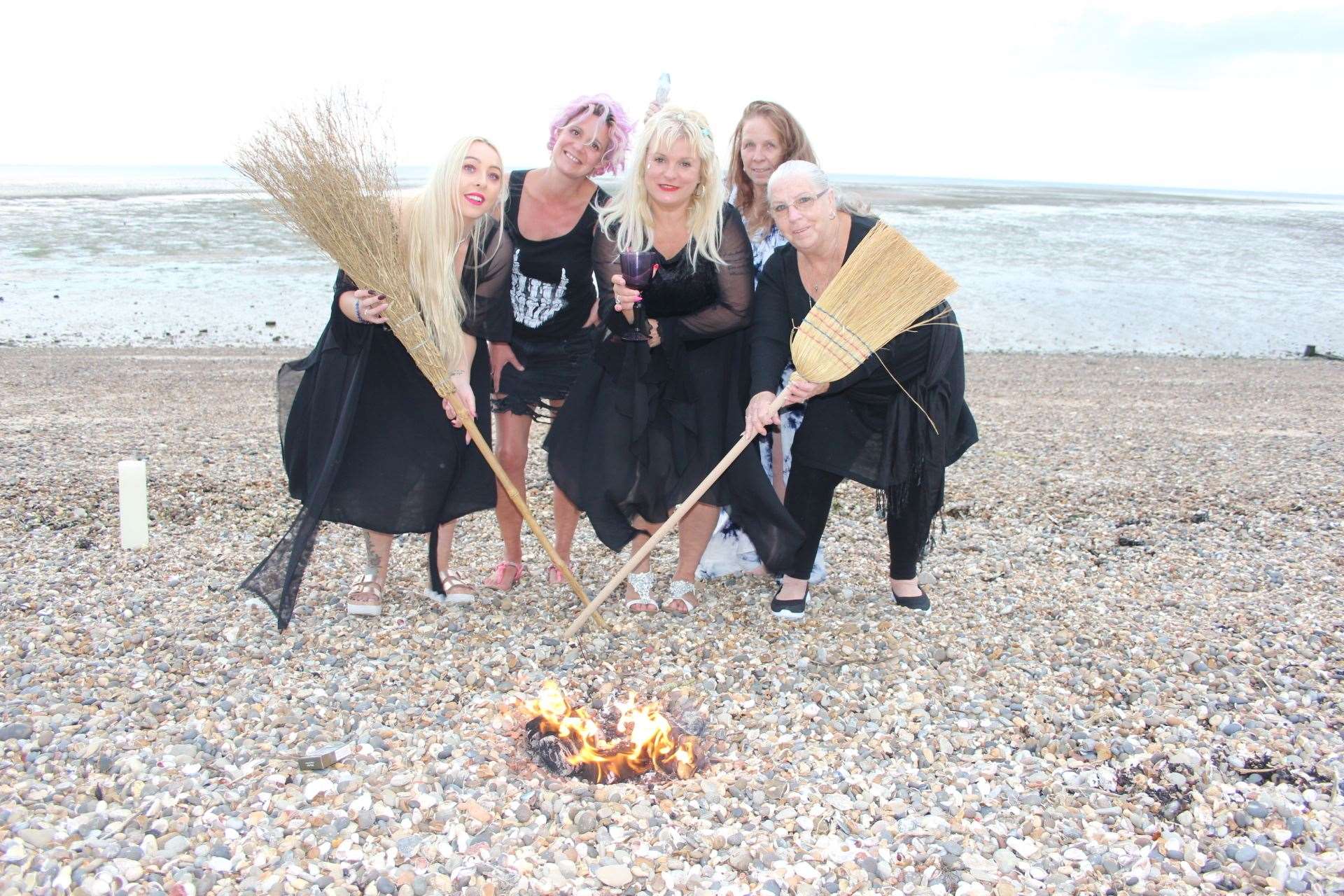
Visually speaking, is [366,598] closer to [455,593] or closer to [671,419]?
[455,593]

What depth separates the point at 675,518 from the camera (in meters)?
3.90

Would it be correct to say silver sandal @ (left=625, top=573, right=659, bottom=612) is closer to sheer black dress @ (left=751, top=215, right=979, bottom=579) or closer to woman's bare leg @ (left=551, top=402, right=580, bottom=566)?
woman's bare leg @ (left=551, top=402, right=580, bottom=566)

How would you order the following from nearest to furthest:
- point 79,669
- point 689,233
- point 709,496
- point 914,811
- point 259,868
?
point 259,868, point 914,811, point 79,669, point 689,233, point 709,496

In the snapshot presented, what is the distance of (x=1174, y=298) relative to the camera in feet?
71.2

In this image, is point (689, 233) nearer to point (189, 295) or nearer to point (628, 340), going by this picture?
point (628, 340)

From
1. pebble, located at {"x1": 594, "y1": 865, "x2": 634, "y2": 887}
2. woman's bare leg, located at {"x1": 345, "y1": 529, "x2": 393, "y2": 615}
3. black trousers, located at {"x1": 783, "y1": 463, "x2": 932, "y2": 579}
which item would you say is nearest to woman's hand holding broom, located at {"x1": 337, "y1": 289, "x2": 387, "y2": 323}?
woman's bare leg, located at {"x1": 345, "y1": 529, "x2": 393, "y2": 615}

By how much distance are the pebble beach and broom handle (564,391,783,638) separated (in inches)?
5.3

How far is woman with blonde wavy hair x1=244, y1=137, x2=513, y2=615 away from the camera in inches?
150

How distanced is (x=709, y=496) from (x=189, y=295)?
55.1 feet

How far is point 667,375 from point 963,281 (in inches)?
814

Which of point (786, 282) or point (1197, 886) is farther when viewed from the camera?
point (786, 282)

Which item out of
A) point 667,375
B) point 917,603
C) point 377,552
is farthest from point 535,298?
point 917,603

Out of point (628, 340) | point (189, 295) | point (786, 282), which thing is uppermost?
point (786, 282)

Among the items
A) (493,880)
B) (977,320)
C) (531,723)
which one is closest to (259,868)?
(493,880)
